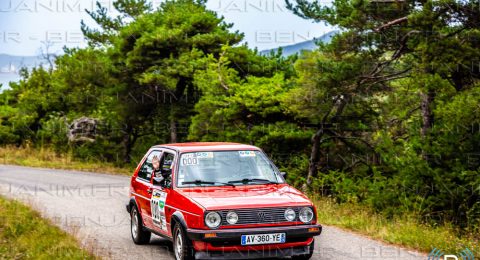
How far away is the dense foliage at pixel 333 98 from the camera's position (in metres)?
16.2

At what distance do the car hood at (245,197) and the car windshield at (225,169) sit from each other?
20cm

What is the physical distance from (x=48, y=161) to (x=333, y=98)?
19.6m

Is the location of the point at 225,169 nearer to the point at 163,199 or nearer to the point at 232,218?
the point at 163,199

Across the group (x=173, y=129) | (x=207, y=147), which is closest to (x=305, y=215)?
(x=207, y=147)

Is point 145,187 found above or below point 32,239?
above

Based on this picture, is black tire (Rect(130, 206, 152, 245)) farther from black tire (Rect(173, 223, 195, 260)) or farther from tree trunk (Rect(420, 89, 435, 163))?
tree trunk (Rect(420, 89, 435, 163))

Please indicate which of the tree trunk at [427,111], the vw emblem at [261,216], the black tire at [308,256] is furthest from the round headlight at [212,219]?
the tree trunk at [427,111]

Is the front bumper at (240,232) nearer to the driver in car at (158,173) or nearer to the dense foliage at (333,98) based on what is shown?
the driver in car at (158,173)

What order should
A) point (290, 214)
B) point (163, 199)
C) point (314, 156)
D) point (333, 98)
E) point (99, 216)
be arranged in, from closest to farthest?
1. point (290, 214)
2. point (163, 199)
3. point (99, 216)
4. point (333, 98)
5. point (314, 156)

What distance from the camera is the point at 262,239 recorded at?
7.98 m

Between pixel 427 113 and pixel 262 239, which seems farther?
pixel 427 113

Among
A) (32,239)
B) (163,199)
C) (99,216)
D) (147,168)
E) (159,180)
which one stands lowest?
(99,216)

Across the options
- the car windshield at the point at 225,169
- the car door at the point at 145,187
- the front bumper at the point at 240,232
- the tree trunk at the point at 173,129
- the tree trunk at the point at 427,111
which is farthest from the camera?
the tree trunk at the point at 173,129

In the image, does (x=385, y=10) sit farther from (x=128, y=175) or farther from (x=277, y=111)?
(x=128, y=175)
